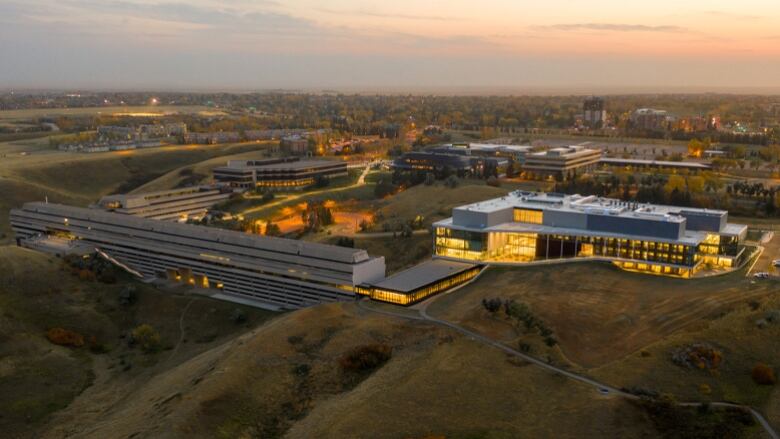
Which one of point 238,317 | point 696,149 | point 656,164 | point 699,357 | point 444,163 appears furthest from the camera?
point 696,149

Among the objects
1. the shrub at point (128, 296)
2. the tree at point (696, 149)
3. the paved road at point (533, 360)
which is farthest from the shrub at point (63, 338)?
the tree at point (696, 149)

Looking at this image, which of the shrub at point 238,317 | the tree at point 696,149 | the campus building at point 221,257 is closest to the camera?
the campus building at point 221,257

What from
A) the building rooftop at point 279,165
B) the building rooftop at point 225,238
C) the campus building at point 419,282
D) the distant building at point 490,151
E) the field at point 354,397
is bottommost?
the field at point 354,397

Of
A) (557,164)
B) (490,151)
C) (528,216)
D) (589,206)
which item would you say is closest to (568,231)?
(589,206)

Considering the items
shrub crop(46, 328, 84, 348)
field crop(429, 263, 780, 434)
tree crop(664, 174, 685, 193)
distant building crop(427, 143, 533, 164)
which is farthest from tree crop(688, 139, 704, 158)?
shrub crop(46, 328, 84, 348)

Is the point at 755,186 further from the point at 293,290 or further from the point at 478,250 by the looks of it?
the point at 293,290

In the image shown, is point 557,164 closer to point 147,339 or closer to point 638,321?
point 638,321

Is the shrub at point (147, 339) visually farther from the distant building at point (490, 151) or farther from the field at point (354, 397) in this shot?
the distant building at point (490, 151)
